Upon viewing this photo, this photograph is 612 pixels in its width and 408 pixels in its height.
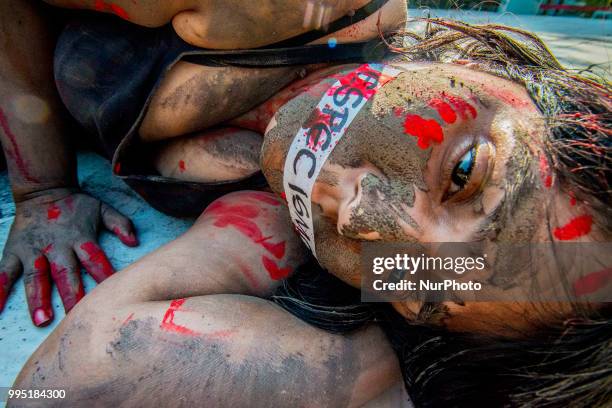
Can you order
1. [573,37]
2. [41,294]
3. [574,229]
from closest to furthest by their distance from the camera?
[574,229], [41,294], [573,37]

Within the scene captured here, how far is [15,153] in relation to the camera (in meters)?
1.56

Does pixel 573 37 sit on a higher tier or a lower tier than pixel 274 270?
higher

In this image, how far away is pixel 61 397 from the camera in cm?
90

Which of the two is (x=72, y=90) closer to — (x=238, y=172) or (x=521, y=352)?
(x=238, y=172)

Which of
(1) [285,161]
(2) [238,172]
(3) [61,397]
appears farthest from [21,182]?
(1) [285,161]

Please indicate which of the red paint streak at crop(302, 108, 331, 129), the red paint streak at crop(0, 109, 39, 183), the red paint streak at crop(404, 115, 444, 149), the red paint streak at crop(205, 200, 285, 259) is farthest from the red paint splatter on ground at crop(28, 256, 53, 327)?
the red paint streak at crop(404, 115, 444, 149)

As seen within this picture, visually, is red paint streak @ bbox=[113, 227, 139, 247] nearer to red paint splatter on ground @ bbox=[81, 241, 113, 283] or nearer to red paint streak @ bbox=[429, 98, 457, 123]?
red paint splatter on ground @ bbox=[81, 241, 113, 283]

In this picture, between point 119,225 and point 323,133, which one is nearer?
point 323,133

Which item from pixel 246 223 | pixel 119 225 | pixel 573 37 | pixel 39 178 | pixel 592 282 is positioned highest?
pixel 573 37

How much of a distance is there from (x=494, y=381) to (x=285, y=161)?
712mm

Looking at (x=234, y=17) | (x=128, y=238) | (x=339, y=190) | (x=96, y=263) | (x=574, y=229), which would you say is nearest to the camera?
(x=574, y=229)

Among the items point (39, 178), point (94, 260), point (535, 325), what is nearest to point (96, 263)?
point (94, 260)

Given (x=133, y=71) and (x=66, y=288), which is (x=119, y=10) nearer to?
(x=133, y=71)

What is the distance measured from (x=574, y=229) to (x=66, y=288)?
4.63 ft
